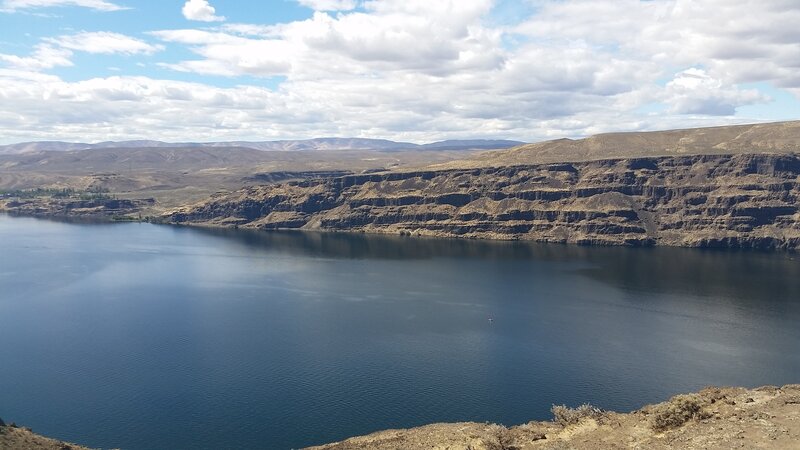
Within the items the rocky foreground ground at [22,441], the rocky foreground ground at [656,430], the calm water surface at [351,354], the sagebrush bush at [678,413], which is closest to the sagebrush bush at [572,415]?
the rocky foreground ground at [656,430]

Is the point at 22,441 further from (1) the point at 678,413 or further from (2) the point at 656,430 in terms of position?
(1) the point at 678,413

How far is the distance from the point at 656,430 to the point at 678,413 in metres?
3.12

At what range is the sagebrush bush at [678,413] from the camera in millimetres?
60562

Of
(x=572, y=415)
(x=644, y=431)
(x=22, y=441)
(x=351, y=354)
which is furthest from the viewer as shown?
(x=351, y=354)

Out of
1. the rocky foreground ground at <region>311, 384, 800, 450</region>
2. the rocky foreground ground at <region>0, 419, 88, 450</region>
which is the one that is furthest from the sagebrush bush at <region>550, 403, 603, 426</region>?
the rocky foreground ground at <region>0, 419, 88, 450</region>

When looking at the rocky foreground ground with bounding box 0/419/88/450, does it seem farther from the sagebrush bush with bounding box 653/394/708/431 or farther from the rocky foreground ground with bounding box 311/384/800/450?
the sagebrush bush with bounding box 653/394/708/431

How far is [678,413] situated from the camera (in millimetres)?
61156

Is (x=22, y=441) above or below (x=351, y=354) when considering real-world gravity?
above

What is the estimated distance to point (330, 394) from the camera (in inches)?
3964

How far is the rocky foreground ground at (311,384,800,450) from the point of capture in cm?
5503

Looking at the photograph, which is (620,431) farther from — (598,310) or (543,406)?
(598,310)

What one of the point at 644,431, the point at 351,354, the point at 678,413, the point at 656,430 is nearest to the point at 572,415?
the point at 644,431

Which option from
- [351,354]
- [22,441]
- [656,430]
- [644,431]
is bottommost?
[351,354]

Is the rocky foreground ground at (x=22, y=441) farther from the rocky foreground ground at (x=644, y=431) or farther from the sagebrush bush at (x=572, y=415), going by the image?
the sagebrush bush at (x=572, y=415)
